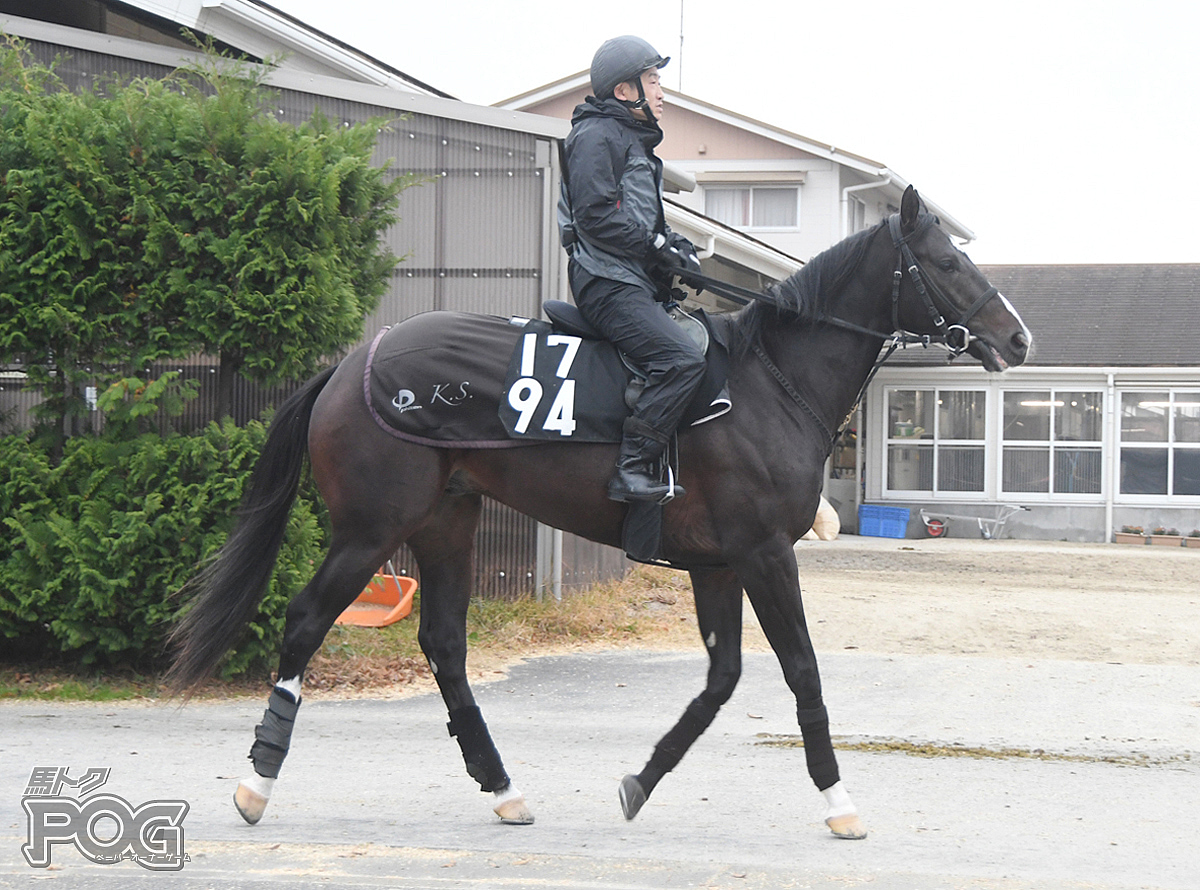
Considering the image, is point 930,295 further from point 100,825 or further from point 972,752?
point 100,825

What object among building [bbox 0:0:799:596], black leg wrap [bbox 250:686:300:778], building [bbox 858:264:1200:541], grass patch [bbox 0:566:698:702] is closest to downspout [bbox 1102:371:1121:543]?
building [bbox 858:264:1200:541]

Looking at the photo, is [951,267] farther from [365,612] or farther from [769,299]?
[365,612]

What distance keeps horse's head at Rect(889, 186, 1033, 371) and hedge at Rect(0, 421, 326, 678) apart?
395cm

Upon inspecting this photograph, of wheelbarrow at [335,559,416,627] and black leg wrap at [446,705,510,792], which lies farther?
wheelbarrow at [335,559,416,627]

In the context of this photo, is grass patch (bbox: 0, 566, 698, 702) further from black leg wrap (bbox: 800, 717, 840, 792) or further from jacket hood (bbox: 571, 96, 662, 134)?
jacket hood (bbox: 571, 96, 662, 134)

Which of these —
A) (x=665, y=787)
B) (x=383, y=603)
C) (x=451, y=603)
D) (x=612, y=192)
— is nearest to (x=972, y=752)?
(x=665, y=787)

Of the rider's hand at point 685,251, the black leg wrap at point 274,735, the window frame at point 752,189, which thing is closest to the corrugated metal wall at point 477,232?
the rider's hand at point 685,251

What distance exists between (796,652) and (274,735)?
2133 mm

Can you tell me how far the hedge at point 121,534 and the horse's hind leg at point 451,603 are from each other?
2.09 metres

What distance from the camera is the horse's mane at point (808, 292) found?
16.8 feet

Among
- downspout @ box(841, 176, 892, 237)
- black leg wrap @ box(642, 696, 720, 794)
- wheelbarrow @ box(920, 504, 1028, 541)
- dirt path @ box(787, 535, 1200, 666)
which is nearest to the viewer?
black leg wrap @ box(642, 696, 720, 794)

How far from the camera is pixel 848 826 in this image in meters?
4.73

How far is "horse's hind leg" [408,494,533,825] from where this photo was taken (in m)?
5.15

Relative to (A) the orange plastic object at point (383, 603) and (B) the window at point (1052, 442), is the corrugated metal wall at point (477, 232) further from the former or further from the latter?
(B) the window at point (1052, 442)
